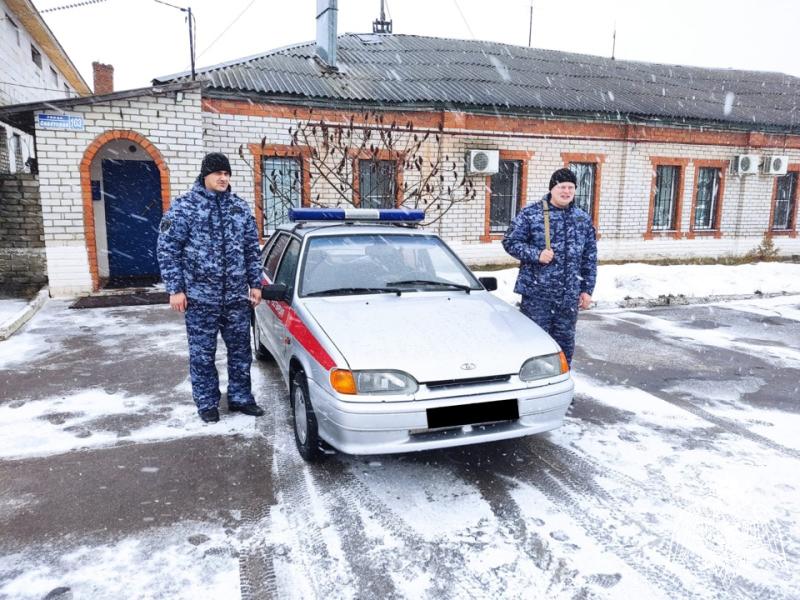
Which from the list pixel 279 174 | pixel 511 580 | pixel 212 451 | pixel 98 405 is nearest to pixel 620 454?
pixel 511 580

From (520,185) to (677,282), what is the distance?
432cm

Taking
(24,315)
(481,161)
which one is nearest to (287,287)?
(24,315)

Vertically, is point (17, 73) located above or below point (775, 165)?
above

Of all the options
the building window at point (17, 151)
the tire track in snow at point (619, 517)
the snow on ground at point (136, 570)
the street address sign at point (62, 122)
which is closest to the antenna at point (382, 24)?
the building window at point (17, 151)

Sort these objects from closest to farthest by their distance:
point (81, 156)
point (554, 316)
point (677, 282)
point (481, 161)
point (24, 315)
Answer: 1. point (554, 316)
2. point (24, 315)
3. point (81, 156)
4. point (677, 282)
5. point (481, 161)

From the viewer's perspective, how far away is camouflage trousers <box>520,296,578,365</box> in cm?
428

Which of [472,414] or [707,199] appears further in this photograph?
[707,199]

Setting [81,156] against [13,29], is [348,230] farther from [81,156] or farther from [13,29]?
[13,29]

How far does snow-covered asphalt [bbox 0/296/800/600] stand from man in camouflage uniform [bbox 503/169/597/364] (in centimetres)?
87

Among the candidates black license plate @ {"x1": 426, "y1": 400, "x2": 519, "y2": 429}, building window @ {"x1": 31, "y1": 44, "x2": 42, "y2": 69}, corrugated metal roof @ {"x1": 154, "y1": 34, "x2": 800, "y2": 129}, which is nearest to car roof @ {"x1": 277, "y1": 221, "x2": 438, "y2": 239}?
black license plate @ {"x1": 426, "y1": 400, "x2": 519, "y2": 429}

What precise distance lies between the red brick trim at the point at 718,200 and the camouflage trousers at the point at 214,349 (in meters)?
13.9

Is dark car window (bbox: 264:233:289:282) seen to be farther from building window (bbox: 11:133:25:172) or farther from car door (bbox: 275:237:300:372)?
building window (bbox: 11:133:25:172)

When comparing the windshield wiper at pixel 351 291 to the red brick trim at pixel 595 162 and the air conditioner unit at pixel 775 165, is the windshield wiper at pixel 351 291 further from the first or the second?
the air conditioner unit at pixel 775 165

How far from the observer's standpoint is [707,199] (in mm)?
14961
